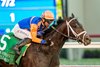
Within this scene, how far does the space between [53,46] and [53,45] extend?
1 cm

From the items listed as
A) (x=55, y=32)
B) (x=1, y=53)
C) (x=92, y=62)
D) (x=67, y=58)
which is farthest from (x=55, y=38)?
(x=67, y=58)

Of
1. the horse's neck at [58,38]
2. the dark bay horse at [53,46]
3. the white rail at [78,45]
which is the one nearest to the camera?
the dark bay horse at [53,46]

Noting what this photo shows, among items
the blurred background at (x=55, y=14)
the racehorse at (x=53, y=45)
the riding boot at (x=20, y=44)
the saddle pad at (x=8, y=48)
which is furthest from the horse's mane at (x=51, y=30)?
the blurred background at (x=55, y=14)

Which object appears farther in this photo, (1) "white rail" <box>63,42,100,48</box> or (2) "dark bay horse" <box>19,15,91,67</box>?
(1) "white rail" <box>63,42,100,48</box>

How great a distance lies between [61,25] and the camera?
635 centimetres

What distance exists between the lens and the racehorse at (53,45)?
617 cm

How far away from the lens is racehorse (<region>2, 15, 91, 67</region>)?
6.17m

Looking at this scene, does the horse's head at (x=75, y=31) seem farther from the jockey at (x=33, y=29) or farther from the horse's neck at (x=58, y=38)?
the jockey at (x=33, y=29)

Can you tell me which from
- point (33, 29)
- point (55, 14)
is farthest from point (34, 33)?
point (55, 14)

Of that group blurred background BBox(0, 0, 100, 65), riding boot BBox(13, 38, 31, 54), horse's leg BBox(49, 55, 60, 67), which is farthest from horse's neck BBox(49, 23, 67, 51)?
blurred background BBox(0, 0, 100, 65)

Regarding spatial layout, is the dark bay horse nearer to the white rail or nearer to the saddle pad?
the saddle pad

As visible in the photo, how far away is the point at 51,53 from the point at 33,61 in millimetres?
242

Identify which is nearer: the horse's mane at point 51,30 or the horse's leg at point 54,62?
the horse's leg at point 54,62

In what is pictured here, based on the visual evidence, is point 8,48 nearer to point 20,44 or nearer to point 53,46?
point 20,44
